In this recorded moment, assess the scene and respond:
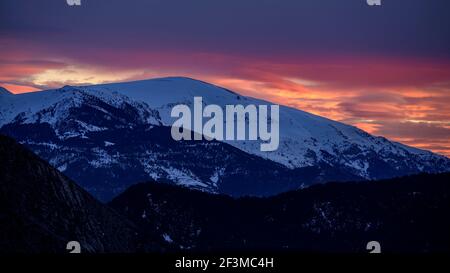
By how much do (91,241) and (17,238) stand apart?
30944 millimetres

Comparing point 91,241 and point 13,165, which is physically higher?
point 13,165

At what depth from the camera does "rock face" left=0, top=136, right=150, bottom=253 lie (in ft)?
516

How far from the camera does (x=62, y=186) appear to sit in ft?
607

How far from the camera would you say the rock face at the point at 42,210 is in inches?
6186

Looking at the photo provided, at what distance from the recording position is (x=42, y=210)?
568 ft
